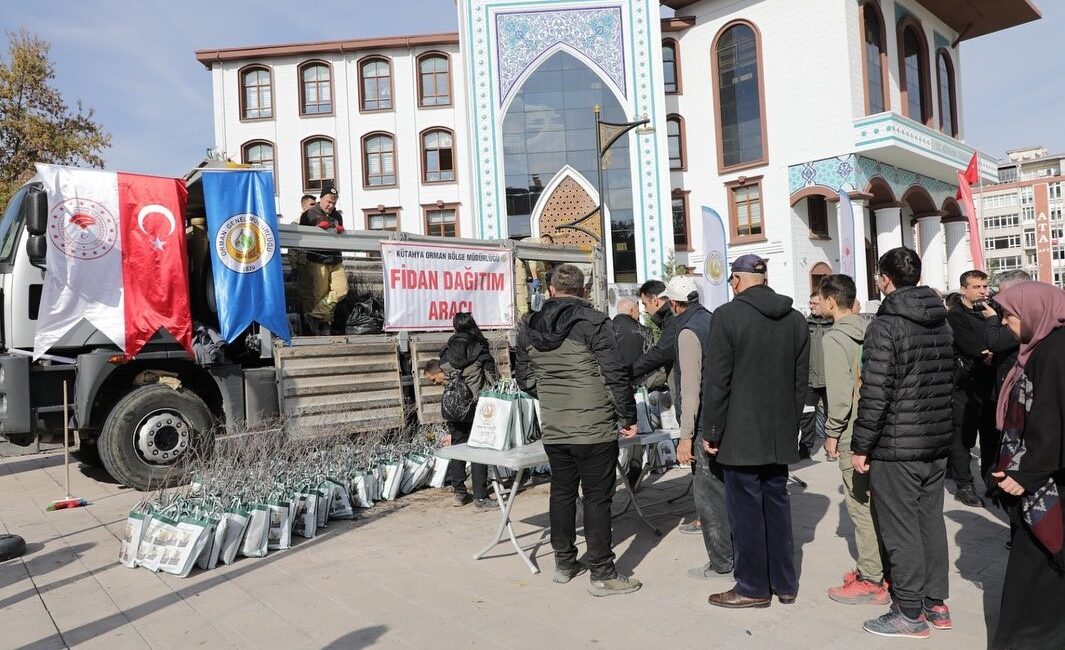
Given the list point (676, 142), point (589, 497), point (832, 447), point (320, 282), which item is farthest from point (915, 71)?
point (589, 497)

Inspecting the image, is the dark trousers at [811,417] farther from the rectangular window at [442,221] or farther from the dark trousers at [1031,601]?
the rectangular window at [442,221]

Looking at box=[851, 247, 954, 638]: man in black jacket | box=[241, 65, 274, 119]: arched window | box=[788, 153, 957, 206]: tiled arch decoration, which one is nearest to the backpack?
box=[851, 247, 954, 638]: man in black jacket

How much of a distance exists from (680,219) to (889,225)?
286 inches

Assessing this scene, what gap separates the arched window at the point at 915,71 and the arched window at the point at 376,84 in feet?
62.6

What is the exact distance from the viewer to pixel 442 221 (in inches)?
1188

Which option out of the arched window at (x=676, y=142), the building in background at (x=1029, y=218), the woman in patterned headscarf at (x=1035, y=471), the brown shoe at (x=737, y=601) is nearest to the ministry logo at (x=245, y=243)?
the brown shoe at (x=737, y=601)

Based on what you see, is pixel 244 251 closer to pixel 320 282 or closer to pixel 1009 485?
pixel 320 282

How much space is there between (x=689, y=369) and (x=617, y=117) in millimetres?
22383

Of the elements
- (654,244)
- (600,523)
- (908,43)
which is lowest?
(600,523)

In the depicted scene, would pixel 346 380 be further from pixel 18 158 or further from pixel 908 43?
pixel 908 43

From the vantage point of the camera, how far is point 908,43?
29.2 metres

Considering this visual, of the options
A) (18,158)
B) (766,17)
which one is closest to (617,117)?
(766,17)

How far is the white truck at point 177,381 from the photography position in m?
7.59

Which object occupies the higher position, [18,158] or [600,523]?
[18,158]
